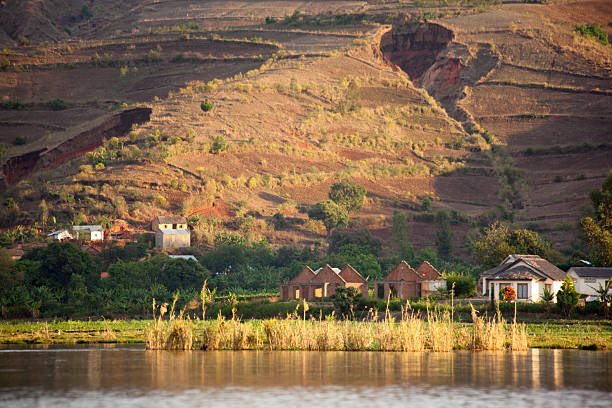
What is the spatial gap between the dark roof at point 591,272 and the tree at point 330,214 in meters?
41.1

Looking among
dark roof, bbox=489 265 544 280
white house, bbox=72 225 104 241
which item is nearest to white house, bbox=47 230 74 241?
white house, bbox=72 225 104 241

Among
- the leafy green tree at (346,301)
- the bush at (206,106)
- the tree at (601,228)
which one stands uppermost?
the bush at (206,106)

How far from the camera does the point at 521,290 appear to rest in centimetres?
6569

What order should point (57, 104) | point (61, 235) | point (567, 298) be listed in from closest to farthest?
point (567, 298) < point (61, 235) < point (57, 104)

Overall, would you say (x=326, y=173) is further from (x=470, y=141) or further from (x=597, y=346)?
(x=597, y=346)

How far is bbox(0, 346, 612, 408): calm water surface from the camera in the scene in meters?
25.5

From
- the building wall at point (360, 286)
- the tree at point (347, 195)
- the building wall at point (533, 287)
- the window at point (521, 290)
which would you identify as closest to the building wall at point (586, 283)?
the building wall at point (533, 287)

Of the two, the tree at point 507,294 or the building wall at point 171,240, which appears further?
the building wall at point 171,240

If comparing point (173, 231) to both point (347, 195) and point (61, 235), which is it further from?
point (347, 195)

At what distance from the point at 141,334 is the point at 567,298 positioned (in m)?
24.6

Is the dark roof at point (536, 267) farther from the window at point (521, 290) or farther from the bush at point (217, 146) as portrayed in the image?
the bush at point (217, 146)

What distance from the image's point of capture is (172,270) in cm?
8169

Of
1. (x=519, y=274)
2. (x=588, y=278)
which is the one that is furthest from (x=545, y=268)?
(x=588, y=278)

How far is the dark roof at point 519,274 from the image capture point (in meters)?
65.3
